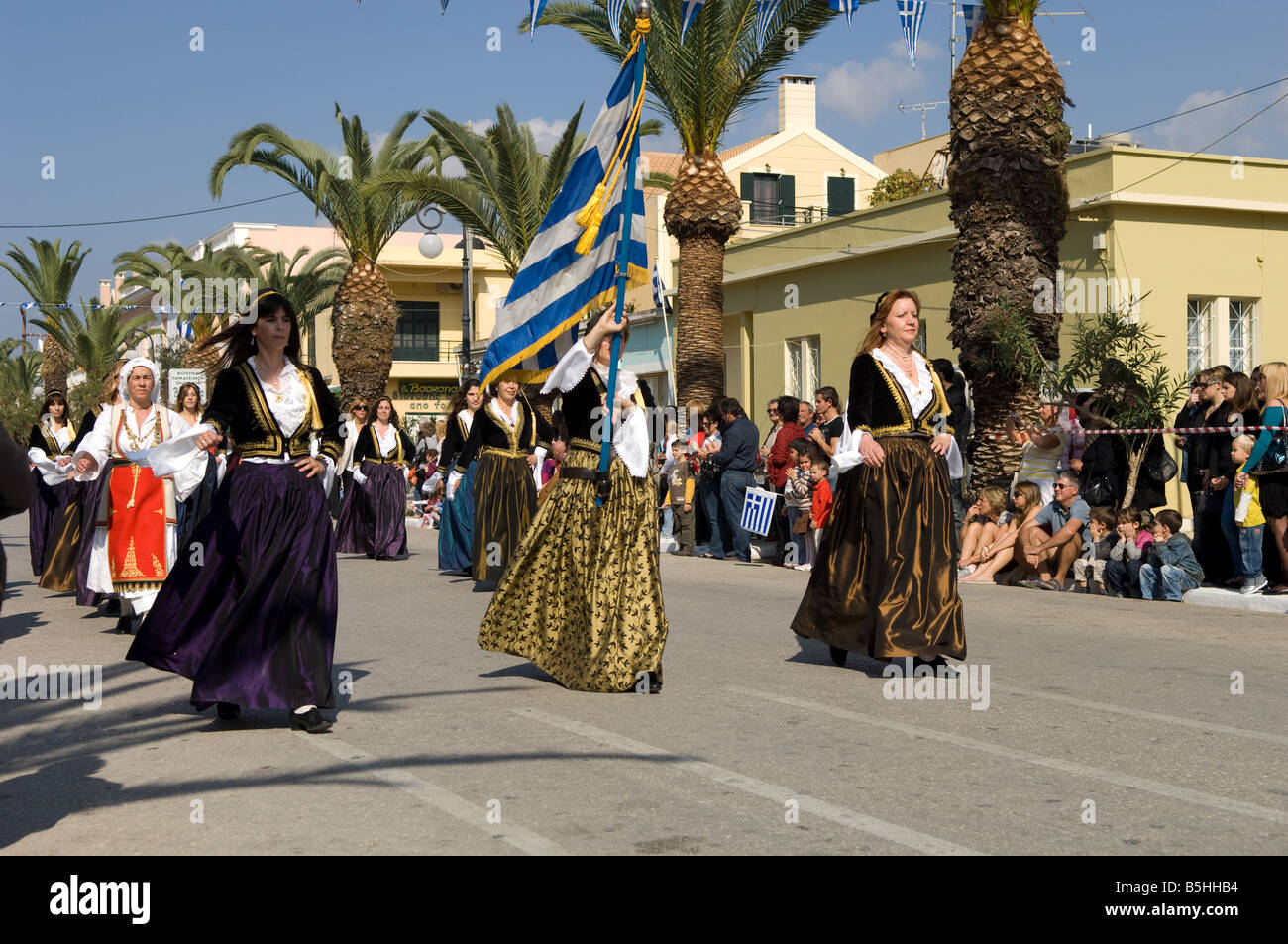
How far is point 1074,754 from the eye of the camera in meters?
6.09

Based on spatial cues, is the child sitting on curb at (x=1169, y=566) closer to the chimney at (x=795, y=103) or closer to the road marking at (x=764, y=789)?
the road marking at (x=764, y=789)

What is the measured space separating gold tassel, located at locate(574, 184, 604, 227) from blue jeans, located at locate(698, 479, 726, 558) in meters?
10.5

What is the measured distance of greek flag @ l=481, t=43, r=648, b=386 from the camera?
8.24 metres

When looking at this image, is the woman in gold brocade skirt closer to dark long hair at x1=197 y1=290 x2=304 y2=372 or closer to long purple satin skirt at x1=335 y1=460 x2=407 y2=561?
dark long hair at x1=197 y1=290 x2=304 y2=372

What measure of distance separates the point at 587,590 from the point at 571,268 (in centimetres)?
186

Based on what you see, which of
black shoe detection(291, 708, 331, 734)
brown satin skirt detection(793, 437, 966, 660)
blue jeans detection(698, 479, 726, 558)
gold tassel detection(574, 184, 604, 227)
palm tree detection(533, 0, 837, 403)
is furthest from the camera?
palm tree detection(533, 0, 837, 403)

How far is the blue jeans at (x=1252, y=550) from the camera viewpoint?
12039mm

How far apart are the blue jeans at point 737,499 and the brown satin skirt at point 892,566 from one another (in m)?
9.20

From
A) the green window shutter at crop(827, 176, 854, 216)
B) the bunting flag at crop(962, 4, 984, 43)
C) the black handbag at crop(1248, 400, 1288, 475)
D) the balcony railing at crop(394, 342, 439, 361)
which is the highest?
the green window shutter at crop(827, 176, 854, 216)

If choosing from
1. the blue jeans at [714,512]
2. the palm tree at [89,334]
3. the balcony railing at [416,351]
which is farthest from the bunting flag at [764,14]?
the balcony railing at [416,351]

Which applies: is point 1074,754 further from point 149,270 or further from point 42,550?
point 149,270

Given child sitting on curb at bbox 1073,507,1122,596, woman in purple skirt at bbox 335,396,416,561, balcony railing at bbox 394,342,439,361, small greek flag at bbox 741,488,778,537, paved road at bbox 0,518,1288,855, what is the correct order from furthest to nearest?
balcony railing at bbox 394,342,439,361 < woman in purple skirt at bbox 335,396,416,561 < small greek flag at bbox 741,488,778,537 < child sitting on curb at bbox 1073,507,1122,596 < paved road at bbox 0,518,1288,855

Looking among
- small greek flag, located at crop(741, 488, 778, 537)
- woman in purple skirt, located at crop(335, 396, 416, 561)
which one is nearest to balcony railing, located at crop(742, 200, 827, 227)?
woman in purple skirt, located at crop(335, 396, 416, 561)

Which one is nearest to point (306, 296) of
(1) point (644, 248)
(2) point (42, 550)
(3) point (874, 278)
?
(3) point (874, 278)
